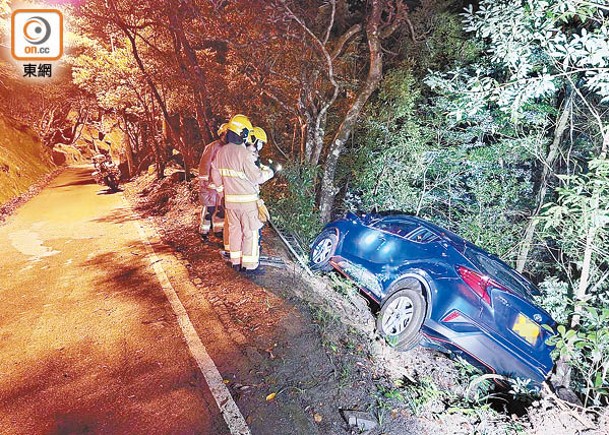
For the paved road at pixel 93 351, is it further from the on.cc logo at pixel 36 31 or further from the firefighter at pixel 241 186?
the on.cc logo at pixel 36 31

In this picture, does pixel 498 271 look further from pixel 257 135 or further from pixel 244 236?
pixel 257 135

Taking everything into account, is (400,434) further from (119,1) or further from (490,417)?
(119,1)

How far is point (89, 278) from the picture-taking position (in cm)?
649

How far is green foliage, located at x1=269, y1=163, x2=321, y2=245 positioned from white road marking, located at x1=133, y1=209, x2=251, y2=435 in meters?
2.84

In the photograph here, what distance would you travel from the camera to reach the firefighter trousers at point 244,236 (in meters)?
5.85

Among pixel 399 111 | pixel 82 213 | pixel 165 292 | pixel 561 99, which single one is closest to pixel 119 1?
pixel 82 213

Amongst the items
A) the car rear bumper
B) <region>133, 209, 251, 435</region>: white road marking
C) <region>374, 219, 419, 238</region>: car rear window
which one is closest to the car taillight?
the car rear bumper

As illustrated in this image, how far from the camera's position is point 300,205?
26.9 ft

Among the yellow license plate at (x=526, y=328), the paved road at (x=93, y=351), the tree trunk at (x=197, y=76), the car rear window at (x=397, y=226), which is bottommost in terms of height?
the paved road at (x=93, y=351)

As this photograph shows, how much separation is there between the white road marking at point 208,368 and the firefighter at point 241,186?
1.16 meters

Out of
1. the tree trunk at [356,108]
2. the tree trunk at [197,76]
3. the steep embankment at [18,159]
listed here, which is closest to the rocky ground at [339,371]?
the tree trunk at [356,108]

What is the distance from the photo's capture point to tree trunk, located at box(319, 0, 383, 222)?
25.2 ft

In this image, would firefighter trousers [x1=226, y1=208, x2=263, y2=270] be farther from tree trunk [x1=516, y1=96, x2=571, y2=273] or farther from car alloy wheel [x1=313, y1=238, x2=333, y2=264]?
tree trunk [x1=516, y1=96, x2=571, y2=273]

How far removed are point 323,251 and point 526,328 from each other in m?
3.18
